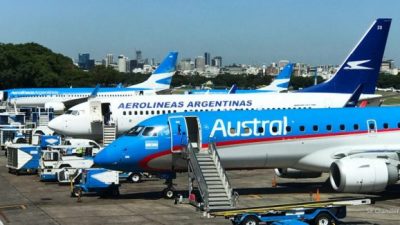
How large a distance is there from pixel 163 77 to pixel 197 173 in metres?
68.5

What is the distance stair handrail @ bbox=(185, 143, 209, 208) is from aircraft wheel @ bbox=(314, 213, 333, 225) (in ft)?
13.3

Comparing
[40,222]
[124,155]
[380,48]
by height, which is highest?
[380,48]

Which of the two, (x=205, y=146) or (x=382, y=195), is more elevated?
(x=205, y=146)

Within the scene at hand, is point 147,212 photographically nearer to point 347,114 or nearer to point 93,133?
point 347,114

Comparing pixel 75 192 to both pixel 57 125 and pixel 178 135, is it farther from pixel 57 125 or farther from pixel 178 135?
pixel 57 125

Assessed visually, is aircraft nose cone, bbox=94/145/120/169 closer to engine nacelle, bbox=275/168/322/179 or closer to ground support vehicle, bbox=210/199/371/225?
ground support vehicle, bbox=210/199/371/225

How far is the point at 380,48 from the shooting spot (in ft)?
158

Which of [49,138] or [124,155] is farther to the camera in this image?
[49,138]

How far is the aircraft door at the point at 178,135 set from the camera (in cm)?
2745

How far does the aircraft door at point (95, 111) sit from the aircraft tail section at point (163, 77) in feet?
153

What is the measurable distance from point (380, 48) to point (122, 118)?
20398mm

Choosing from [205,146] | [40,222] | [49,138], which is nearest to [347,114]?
[205,146]

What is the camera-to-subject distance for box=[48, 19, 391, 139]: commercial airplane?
4338 centimetres

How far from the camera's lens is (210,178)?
81.4ft
